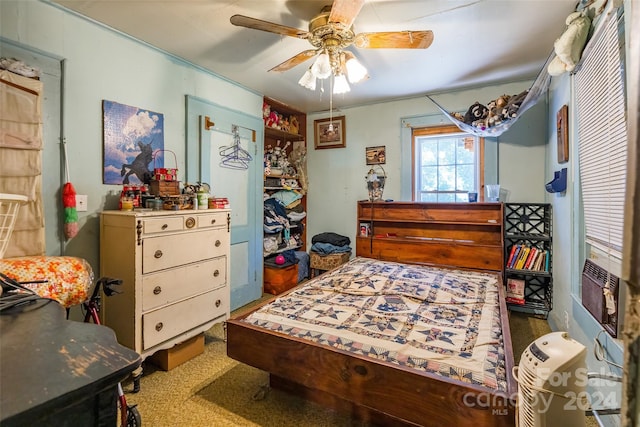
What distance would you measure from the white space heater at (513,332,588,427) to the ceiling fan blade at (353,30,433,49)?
1774 millimetres

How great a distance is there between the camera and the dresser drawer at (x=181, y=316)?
202 cm

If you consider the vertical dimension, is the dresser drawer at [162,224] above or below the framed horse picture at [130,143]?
below

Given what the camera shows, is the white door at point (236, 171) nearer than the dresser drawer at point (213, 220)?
No

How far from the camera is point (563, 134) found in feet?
7.74

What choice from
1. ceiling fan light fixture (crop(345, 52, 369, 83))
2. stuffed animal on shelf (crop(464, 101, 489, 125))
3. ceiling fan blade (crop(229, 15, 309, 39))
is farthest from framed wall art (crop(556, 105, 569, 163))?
ceiling fan blade (crop(229, 15, 309, 39))

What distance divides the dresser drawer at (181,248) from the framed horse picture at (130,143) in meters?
0.70

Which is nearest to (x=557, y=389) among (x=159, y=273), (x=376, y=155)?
(x=159, y=273)

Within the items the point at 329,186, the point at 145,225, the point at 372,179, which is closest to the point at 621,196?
the point at 145,225

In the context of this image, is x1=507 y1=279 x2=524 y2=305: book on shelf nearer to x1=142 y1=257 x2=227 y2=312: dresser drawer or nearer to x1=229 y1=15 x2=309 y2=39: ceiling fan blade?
x1=142 y1=257 x2=227 y2=312: dresser drawer

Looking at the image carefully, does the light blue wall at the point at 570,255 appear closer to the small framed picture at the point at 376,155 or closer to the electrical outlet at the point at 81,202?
the small framed picture at the point at 376,155

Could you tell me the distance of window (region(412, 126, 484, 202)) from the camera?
11.9 feet

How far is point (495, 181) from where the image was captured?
3436mm

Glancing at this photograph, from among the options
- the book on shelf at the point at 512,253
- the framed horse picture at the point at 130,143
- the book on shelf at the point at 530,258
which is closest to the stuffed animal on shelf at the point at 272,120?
the framed horse picture at the point at 130,143

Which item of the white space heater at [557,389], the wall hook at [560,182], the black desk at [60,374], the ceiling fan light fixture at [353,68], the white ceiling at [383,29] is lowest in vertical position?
the white space heater at [557,389]
